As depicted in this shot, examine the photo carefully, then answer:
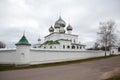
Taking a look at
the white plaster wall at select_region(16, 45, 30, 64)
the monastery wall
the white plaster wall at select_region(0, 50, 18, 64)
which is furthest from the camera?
the white plaster wall at select_region(0, 50, 18, 64)

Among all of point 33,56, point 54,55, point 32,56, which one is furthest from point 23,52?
point 54,55

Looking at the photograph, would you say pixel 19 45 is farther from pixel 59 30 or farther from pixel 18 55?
pixel 59 30

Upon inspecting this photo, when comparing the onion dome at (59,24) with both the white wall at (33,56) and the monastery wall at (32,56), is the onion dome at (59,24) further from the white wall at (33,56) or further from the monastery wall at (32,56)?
the white wall at (33,56)

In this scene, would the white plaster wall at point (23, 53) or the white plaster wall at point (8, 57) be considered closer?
the white plaster wall at point (23, 53)

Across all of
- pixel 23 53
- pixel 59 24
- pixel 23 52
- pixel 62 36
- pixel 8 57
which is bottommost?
pixel 8 57

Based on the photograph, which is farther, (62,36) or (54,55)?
(62,36)

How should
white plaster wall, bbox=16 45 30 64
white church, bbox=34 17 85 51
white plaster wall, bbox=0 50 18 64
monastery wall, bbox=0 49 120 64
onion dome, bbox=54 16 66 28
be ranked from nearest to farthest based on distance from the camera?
white plaster wall, bbox=16 45 30 64 < monastery wall, bbox=0 49 120 64 < white plaster wall, bbox=0 50 18 64 < white church, bbox=34 17 85 51 < onion dome, bbox=54 16 66 28

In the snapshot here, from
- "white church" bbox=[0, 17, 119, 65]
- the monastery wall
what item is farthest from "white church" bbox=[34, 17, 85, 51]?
the monastery wall

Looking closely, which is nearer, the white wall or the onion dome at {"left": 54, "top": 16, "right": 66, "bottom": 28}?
the white wall

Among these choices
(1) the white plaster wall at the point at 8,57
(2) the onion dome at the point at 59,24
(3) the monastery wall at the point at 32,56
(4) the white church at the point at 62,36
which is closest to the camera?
(3) the monastery wall at the point at 32,56

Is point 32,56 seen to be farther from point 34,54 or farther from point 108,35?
point 108,35

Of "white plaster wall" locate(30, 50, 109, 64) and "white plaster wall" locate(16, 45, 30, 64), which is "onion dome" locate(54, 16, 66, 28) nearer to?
"white plaster wall" locate(30, 50, 109, 64)

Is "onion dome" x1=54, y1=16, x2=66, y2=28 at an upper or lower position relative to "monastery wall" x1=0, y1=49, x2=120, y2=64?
upper

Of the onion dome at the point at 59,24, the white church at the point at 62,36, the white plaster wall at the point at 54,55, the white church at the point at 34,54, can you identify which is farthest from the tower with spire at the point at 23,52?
the onion dome at the point at 59,24
